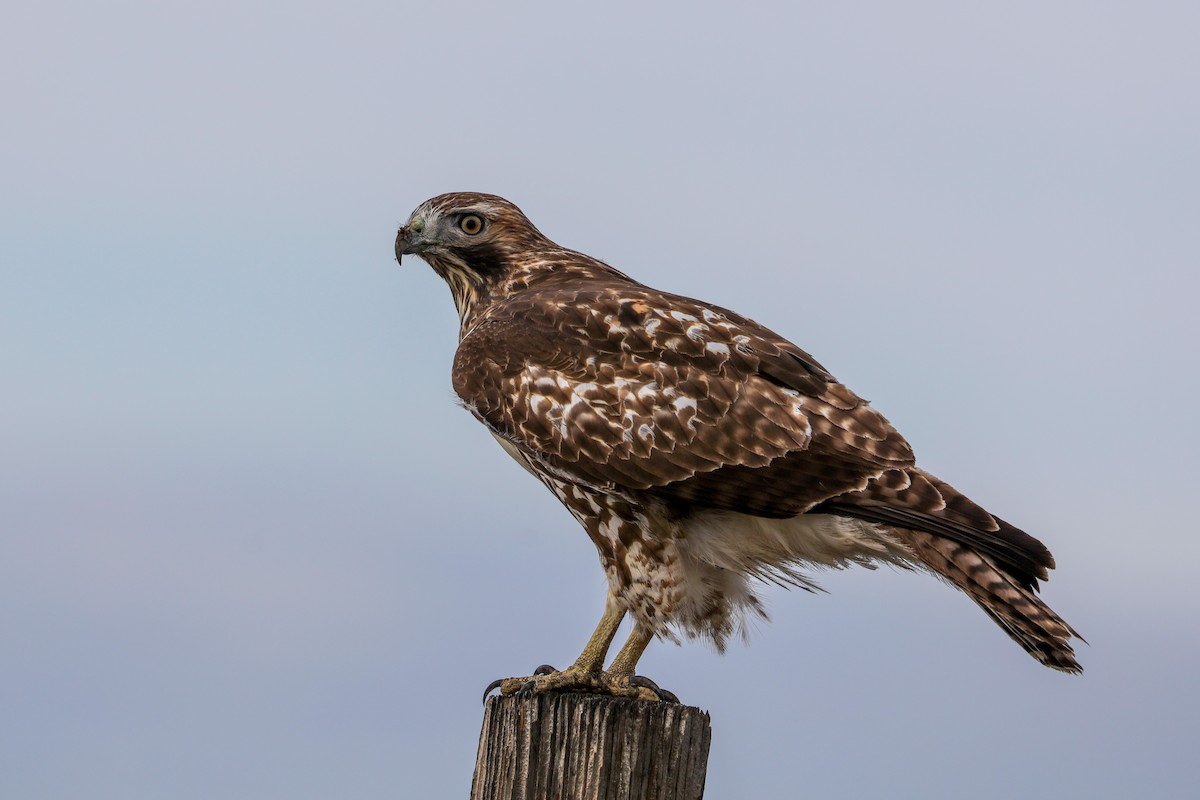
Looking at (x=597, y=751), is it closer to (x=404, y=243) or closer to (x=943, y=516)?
(x=943, y=516)

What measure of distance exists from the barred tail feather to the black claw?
1226mm

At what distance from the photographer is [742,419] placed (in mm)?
6383

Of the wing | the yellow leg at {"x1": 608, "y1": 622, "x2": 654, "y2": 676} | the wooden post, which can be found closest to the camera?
the wooden post

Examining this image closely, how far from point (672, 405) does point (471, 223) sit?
89.3 inches

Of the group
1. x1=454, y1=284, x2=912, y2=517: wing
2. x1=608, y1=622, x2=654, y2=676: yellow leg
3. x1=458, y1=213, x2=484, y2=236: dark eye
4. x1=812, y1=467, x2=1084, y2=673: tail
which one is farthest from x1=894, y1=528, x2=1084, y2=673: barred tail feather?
x1=458, y1=213, x2=484, y2=236: dark eye

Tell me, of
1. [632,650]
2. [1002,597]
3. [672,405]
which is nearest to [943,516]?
[1002,597]

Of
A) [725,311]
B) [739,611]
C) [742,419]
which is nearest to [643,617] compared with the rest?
[739,611]

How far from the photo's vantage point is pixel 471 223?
320 inches

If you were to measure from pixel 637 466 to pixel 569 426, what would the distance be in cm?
38

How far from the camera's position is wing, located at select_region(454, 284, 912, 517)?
6207 mm

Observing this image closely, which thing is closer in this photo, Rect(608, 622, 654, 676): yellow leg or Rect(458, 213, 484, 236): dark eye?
Rect(608, 622, 654, 676): yellow leg

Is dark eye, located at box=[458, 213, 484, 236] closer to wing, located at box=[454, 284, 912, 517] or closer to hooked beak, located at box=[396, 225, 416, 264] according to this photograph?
hooked beak, located at box=[396, 225, 416, 264]

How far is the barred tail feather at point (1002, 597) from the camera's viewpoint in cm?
567

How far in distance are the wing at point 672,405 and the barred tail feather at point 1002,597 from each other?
0.41 meters
